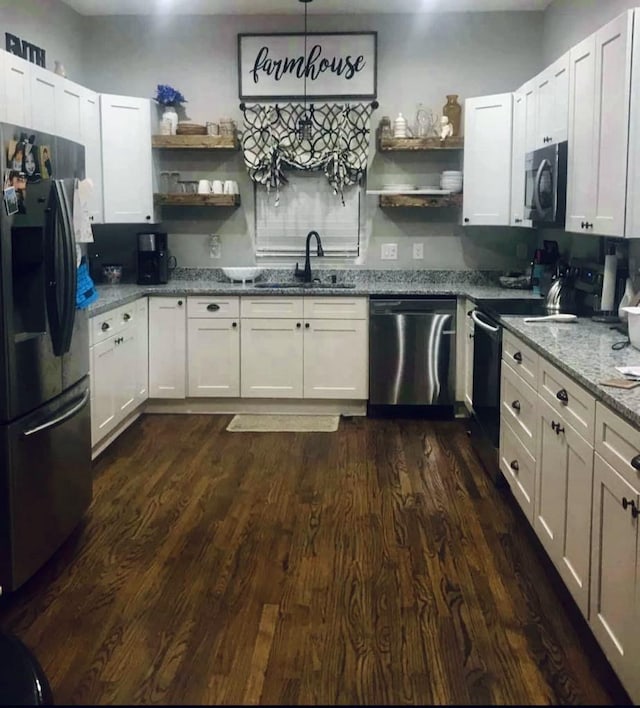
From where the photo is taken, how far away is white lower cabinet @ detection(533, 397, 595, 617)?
2473 mm

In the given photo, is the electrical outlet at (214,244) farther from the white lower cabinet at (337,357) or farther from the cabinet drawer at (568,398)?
the cabinet drawer at (568,398)

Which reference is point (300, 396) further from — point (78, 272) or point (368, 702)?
point (368, 702)

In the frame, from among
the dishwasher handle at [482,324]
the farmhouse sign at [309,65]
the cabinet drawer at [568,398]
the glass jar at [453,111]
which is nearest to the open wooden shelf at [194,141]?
the farmhouse sign at [309,65]

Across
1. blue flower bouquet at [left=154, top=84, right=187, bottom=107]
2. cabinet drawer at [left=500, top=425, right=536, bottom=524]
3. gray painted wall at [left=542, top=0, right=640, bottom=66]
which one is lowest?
cabinet drawer at [left=500, top=425, right=536, bottom=524]

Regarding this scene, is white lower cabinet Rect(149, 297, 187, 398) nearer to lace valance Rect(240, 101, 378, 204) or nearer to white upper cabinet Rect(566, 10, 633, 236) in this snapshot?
lace valance Rect(240, 101, 378, 204)

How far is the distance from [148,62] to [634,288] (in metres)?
3.76

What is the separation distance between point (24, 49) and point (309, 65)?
189 cm

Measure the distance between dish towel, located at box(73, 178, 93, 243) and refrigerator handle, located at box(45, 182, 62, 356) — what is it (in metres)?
0.21

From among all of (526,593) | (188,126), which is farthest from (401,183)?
(526,593)

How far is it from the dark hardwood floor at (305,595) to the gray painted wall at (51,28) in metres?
2.50

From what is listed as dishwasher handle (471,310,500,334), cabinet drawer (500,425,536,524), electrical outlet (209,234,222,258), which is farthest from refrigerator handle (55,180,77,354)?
electrical outlet (209,234,222,258)

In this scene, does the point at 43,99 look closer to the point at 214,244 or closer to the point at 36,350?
the point at 214,244

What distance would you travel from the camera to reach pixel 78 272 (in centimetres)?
325

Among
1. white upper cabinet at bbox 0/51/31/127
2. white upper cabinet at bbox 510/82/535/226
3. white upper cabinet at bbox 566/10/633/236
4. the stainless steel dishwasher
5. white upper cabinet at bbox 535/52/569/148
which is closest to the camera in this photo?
white upper cabinet at bbox 566/10/633/236
